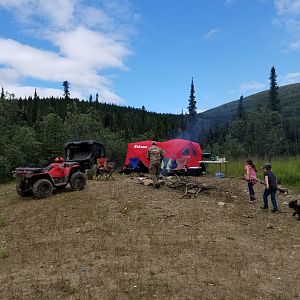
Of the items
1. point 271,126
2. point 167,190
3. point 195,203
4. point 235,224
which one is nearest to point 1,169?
point 167,190

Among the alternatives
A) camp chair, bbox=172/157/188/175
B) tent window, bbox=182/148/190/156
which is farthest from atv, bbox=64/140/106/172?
tent window, bbox=182/148/190/156

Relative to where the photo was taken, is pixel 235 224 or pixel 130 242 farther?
pixel 235 224

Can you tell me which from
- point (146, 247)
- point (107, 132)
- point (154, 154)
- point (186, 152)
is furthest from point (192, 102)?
point (146, 247)

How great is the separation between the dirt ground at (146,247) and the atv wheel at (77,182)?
90 cm

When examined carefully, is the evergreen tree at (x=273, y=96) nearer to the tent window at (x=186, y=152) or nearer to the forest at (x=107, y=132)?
the forest at (x=107, y=132)

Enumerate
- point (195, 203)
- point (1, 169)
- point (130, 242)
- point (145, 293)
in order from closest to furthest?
point (145, 293) → point (130, 242) → point (195, 203) → point (1, 169)

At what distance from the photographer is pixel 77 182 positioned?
49.3 ft

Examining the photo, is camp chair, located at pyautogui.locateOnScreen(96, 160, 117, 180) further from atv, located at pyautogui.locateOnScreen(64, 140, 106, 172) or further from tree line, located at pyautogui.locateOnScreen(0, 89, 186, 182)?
tree line, located at pyautogui.locateOnScreen(0, 89, 186, 182)

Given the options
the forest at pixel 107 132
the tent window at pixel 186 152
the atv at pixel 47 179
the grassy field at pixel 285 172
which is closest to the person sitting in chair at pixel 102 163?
the atv at pixel 47 179

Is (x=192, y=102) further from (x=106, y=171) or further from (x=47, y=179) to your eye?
(x=47, y=179)

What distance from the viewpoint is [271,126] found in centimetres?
5788

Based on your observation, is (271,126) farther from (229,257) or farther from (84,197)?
(229,257)

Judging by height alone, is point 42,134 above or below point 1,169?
above

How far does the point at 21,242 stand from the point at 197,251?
3.91 m
